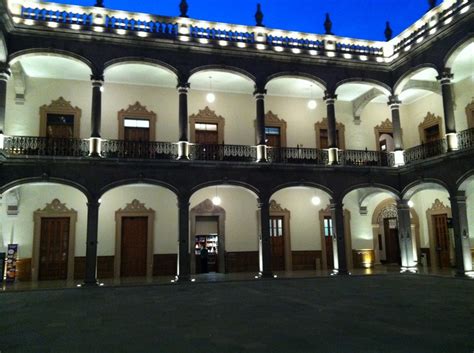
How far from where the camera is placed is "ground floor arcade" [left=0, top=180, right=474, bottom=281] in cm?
1584

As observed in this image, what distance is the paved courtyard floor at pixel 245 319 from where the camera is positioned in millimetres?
5938

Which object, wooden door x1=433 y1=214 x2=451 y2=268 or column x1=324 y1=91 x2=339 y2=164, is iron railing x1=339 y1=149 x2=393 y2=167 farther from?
wooden door x1=433 y1=214 x2=451 y2=268

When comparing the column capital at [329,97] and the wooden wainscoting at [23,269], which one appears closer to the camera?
the wooden wainscoting at [23,269]

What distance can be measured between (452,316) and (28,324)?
7915 mm

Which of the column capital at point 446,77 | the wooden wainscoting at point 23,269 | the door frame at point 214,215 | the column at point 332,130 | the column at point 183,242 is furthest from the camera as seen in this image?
the door frame at point 214,215

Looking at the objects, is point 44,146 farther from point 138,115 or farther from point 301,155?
point 301,155

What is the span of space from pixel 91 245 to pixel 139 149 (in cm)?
391

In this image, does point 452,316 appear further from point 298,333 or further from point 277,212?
point 277,212

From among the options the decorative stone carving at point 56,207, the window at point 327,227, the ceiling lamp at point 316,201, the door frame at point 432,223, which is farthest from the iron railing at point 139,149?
the door frame at point 432,223

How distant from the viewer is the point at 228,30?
16797mm

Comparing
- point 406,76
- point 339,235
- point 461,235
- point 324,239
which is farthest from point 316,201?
point 406,76

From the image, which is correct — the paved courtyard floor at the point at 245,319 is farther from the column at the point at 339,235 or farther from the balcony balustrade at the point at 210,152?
the balcony balustrade at the point at 210,152

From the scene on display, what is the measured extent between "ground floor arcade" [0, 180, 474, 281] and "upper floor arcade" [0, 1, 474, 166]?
187 cm

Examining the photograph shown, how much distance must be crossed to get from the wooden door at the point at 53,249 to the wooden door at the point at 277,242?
8608 millimetres
